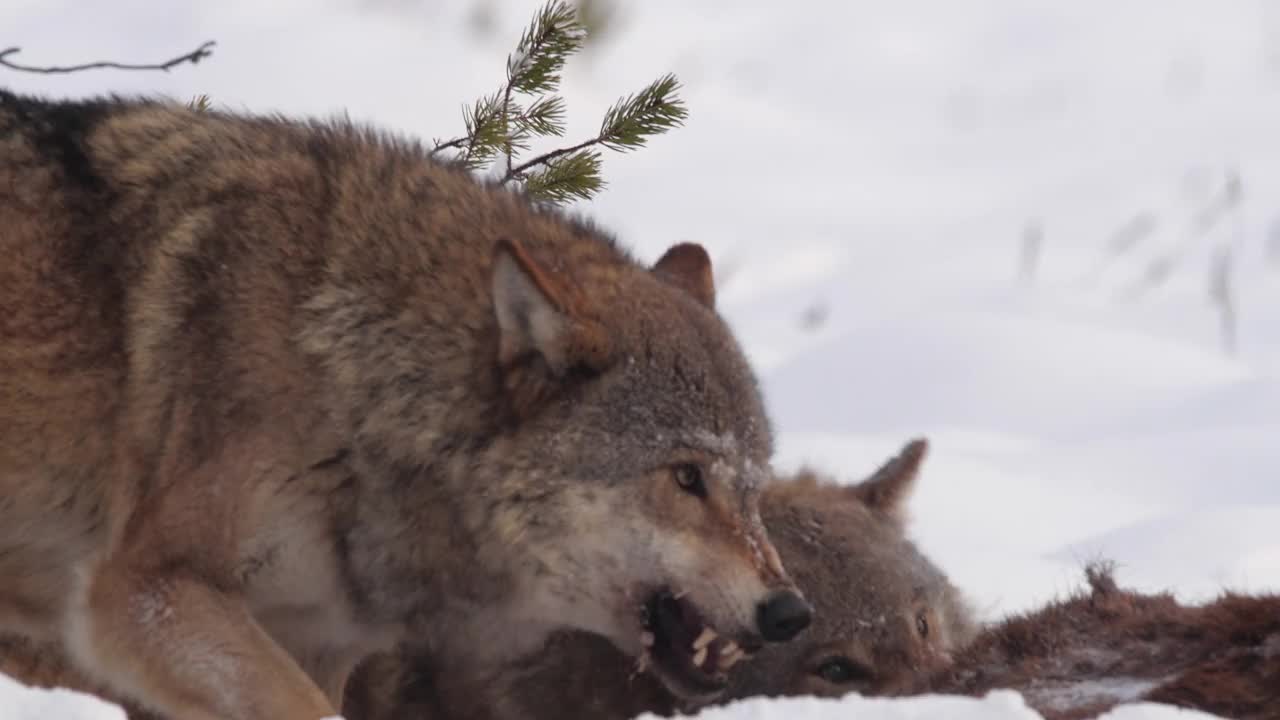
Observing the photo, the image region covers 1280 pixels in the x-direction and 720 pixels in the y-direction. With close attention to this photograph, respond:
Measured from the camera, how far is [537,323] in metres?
4.86

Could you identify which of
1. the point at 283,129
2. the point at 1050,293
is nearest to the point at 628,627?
the point at 283,129

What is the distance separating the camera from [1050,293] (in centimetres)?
1477

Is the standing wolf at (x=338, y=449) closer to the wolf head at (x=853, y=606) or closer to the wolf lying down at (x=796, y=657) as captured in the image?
the wolf lying down at (x=796, y=657)

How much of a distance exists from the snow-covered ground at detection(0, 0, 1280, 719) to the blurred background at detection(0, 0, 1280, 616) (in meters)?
0.04

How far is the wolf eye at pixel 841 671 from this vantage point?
503cm

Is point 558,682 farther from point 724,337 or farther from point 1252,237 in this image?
point 1252,237

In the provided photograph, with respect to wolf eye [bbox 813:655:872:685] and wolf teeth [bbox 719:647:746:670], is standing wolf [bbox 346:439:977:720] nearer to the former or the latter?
wolf eye [bbox 813:655:872:685]

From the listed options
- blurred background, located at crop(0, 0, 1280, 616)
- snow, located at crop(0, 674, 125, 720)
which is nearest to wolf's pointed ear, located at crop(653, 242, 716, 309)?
blurred background, located at crop(0, 0, 1280, 616)

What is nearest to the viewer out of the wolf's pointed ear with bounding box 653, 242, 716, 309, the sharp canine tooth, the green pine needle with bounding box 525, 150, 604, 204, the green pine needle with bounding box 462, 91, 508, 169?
the sharp canine tooth

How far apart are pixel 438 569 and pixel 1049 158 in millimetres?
16968

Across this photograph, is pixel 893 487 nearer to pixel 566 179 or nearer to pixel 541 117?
pixel 566 179

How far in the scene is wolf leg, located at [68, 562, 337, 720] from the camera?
15.4 feet

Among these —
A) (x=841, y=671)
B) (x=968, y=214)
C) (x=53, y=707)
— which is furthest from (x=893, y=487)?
(x=968, y=214)

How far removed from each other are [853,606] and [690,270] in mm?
1186
